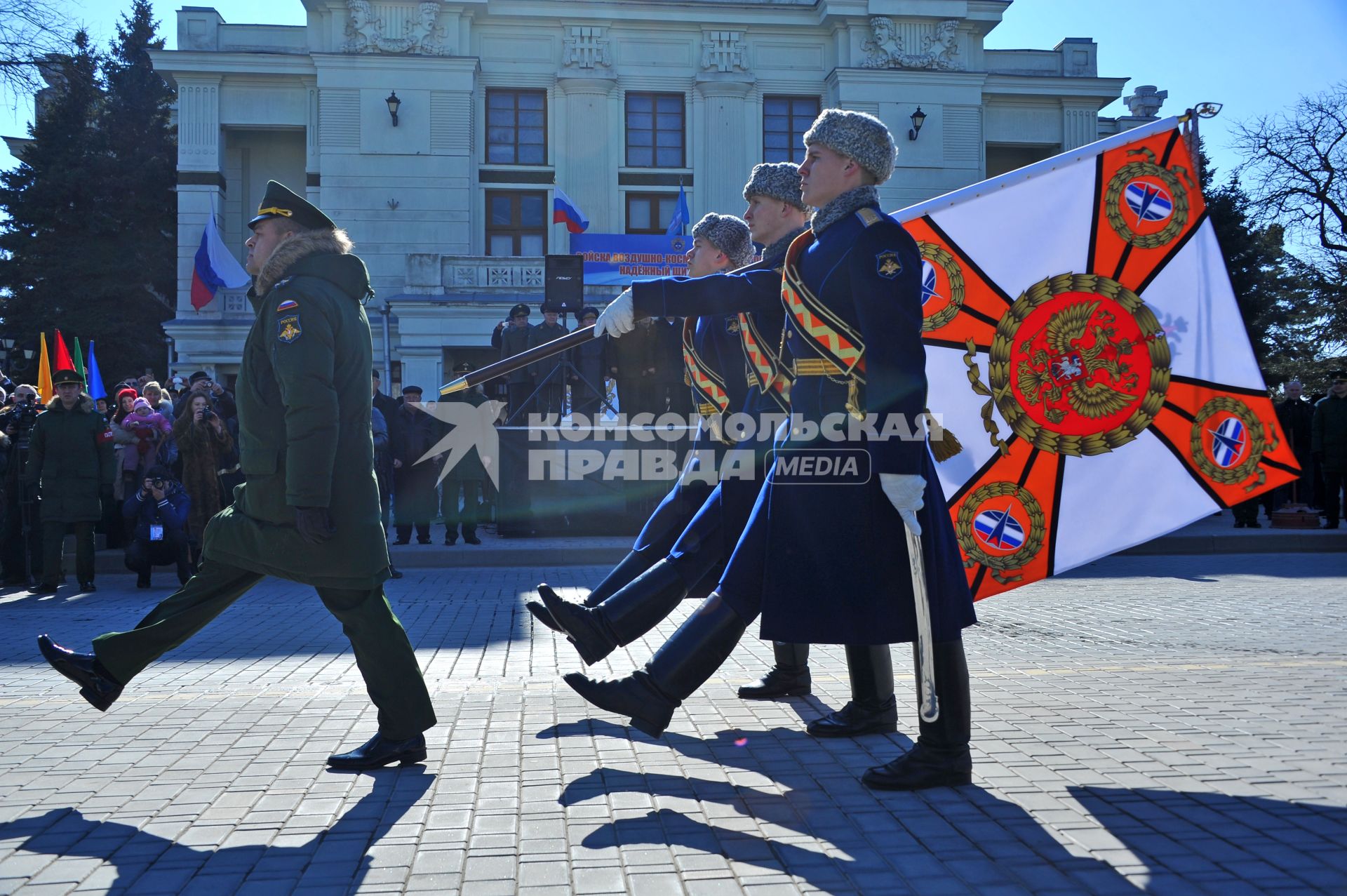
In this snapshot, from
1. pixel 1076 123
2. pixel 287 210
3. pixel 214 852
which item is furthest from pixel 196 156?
pixel 214 852

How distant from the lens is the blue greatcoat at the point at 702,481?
5531 mm

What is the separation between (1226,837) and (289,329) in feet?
10.4

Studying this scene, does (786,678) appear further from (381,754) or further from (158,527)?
(158,527)

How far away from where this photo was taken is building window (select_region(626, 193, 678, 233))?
110 ft

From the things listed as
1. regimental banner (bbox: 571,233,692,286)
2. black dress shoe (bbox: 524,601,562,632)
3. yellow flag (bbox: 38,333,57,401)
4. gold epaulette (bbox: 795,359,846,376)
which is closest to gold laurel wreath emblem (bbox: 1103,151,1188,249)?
gold epaulette (bbox: 795,359,846,376)

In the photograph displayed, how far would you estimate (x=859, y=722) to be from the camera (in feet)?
15.7

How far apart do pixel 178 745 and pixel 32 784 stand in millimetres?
591

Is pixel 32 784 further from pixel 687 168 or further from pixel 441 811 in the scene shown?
pixel 687 168

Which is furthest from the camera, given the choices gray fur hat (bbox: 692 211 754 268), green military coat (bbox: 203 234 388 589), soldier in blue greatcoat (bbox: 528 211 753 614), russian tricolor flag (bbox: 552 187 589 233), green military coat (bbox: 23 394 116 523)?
russian tricolor flag (bbox: 552 187 589 233)

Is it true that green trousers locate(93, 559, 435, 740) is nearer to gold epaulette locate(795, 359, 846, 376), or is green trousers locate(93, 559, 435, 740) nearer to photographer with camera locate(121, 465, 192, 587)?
gold epaulette locate(795, 359, 846, 376)

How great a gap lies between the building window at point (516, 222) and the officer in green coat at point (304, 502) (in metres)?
29.4

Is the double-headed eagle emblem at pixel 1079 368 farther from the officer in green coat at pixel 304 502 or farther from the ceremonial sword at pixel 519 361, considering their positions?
the officer in green coat at pixel 304 502

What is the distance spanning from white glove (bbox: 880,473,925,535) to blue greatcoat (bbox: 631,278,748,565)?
1.71 metres

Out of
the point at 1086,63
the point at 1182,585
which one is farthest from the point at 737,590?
the point at 1086,63
